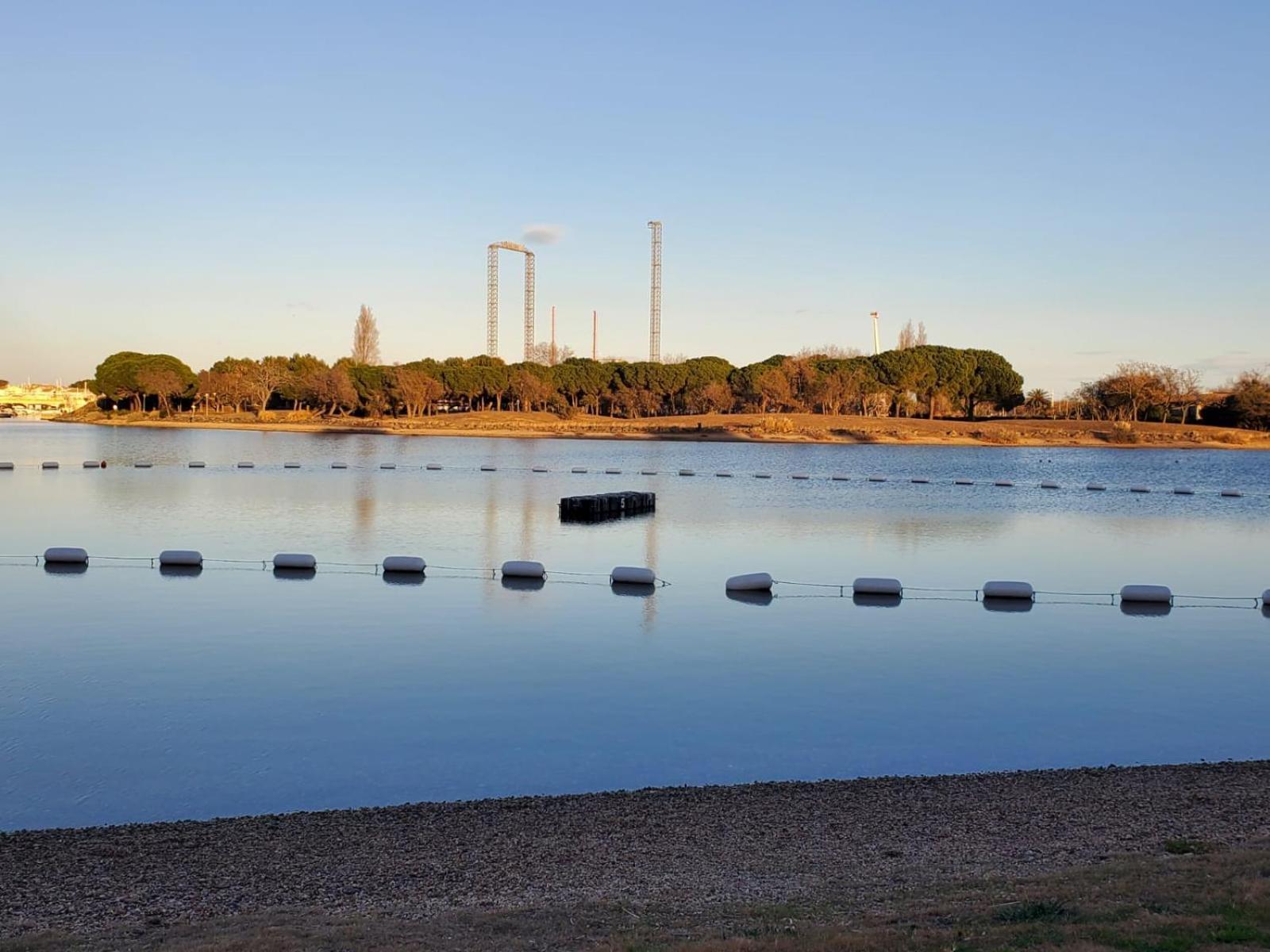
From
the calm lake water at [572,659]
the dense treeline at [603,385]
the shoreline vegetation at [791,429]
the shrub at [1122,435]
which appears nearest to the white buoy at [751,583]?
the calm lake water at [572,659]

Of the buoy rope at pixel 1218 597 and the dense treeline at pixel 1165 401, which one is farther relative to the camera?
the dense treeline at pixel 1165 401

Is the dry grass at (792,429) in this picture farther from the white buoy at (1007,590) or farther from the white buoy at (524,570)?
the white buoy at (1007,590)

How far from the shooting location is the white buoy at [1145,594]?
2217cm

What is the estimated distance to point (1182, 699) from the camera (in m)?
14.7

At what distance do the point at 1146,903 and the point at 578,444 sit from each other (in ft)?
301

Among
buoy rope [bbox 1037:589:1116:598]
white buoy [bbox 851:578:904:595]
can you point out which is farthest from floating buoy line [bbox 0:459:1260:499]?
white buoy [bbox 851:578:904:595]

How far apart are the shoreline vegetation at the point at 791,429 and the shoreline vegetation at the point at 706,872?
315 ft

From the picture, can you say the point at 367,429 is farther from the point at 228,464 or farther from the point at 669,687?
the point at 669,687

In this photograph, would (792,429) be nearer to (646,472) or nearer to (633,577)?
(646,472)

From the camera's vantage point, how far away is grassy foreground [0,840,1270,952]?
5.82 m

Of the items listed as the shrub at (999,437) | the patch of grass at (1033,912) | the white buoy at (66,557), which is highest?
the shrub at (999,437)

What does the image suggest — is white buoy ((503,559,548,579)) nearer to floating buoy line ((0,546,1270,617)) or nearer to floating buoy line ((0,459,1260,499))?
floating buoy line ((0,546,1270,617))

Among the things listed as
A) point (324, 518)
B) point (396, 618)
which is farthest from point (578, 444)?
point (396, 618)

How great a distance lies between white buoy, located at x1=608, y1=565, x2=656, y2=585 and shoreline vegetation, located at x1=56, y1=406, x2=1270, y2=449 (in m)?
83.0
